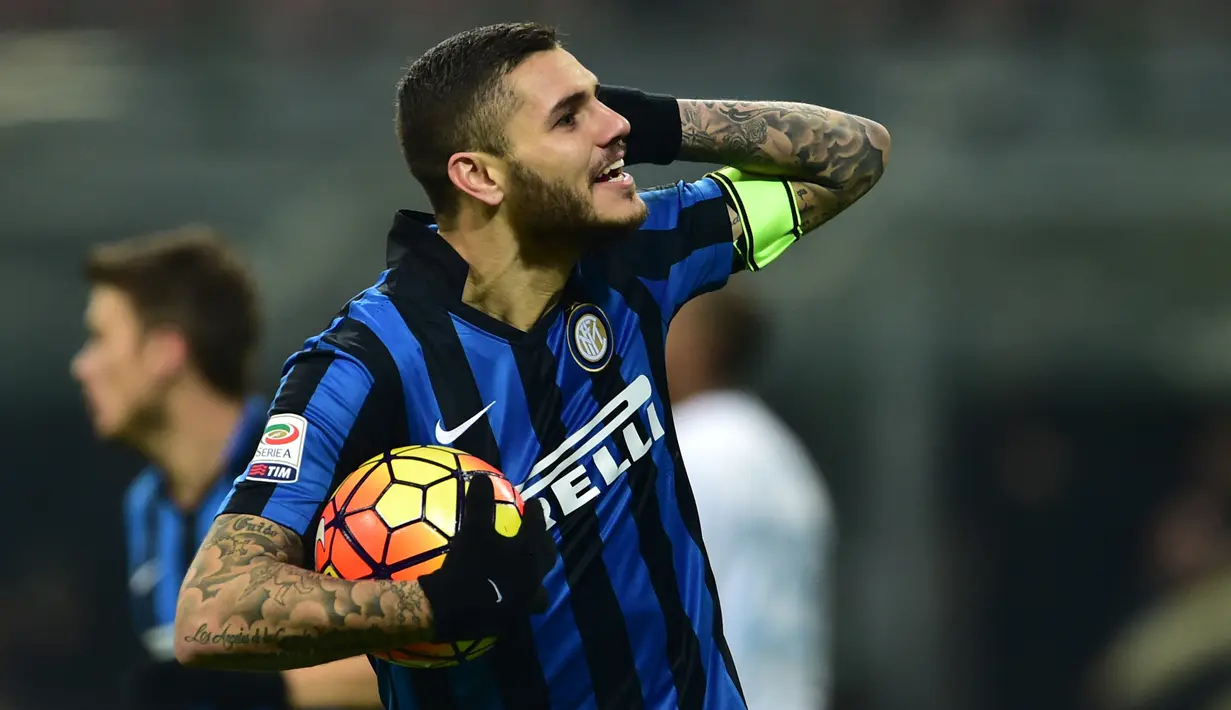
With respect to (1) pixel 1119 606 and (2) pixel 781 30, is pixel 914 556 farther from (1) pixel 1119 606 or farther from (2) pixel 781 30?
(2) pixel 781 30

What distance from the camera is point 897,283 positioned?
24.8 feet

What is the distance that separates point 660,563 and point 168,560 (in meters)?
2.16

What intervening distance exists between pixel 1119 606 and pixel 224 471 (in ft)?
15.5

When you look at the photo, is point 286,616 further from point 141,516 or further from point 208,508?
point 141,516

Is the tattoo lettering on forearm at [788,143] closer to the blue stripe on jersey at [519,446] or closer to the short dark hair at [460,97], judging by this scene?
the short dark hair at [460,97]

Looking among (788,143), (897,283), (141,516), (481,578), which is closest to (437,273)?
(481,578)

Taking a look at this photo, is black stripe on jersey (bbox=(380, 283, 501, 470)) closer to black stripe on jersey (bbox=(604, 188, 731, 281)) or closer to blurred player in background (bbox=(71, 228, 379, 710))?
black stripe on jersey (bbox=(604, 188, 731, 281))

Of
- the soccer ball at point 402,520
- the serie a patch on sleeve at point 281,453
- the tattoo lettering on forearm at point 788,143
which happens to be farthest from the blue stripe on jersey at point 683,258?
the serie a patch on sleeve at point 281,453

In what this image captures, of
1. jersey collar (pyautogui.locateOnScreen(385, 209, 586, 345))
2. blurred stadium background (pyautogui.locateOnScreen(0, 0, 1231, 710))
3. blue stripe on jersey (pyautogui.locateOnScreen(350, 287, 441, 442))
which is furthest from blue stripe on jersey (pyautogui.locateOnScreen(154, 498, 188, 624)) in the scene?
blurred stadium background (pyautogui.locateOnScreen(0, 0, 1231, 710))

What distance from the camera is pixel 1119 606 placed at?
7.42m

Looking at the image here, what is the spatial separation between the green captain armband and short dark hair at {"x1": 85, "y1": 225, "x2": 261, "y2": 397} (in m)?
1.89

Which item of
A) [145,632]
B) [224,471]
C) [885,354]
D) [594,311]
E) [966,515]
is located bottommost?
[966,515]

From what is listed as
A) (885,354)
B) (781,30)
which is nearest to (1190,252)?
(885,354)

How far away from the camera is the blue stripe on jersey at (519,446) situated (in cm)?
267
